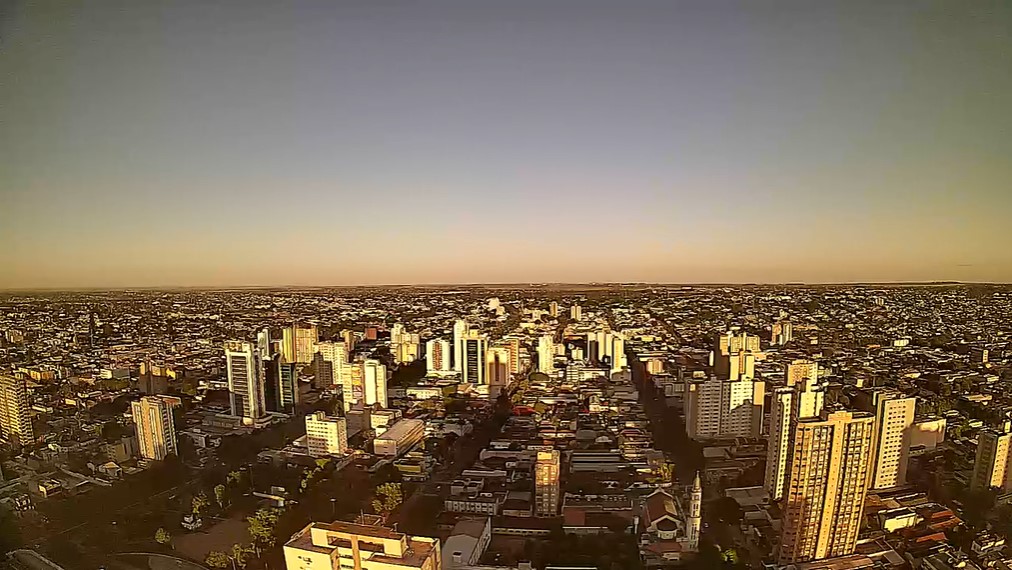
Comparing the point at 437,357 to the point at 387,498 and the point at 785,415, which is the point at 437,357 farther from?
the point at 785,415

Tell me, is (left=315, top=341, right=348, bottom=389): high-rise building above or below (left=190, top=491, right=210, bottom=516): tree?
above

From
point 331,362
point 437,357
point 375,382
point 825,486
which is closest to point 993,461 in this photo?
point 825,486

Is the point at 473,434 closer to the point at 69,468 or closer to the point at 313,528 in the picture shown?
the point at 313,528

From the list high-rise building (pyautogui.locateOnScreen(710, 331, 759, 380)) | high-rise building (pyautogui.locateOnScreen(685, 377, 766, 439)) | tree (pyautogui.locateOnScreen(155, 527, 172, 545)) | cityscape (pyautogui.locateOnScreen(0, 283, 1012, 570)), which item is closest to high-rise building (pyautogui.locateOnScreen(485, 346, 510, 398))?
cityscape (pyautogui.locateOnScreen(0, 283, 1012, 570))

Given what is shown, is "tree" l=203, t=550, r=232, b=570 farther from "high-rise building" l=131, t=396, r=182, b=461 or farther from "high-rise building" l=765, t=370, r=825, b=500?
"high-rise building" l=765, t=370, r=825, b=500

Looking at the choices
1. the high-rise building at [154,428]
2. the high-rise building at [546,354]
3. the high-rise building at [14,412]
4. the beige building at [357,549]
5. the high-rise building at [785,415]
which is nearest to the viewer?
the beige building at [357,549]

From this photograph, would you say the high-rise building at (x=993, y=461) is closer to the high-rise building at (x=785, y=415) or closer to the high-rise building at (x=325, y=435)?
the high-rise building at (x=785, y=415)

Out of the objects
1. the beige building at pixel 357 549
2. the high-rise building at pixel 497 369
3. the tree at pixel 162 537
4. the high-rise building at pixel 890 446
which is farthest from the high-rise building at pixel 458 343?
the high-rise building at pixel 890 446
